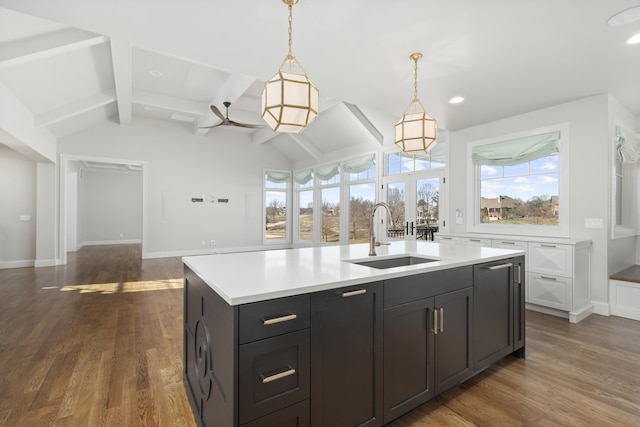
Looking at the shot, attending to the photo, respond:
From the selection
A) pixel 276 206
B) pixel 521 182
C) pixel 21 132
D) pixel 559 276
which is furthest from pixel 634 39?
pixel 276 206

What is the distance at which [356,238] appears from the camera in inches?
293

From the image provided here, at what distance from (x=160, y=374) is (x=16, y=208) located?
645cm

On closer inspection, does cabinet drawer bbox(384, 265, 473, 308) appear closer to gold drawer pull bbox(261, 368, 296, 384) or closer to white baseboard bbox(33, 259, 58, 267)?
gold drawer pull bbox(261, 368, 296, 384)

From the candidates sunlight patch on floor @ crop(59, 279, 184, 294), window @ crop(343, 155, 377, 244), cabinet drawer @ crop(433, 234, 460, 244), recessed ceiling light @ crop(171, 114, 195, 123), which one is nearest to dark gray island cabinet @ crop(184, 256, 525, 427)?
cabinet drawer @ crop(433, 234, 460, 244)

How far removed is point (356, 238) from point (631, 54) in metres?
5.49

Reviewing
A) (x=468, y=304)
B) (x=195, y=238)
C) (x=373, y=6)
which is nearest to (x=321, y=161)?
(x=195, y=238)

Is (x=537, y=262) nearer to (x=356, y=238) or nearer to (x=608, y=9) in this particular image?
(x=608, y=9)

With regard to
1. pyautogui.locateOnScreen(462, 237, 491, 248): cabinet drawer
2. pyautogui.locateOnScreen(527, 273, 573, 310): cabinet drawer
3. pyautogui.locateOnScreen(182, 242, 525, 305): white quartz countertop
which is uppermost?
pyautogui.locateOnScreen(182, 242, 525, 305): white quartz countertop

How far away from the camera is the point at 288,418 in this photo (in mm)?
1219

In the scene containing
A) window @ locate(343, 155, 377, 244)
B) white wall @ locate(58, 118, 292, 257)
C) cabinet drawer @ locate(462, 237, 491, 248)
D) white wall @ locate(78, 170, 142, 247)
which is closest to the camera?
cabinet drawer @ locate(462, 237, 491, 248)

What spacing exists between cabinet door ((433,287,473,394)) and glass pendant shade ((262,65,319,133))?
1.39 m

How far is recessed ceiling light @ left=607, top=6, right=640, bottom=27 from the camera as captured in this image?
2.10 meters

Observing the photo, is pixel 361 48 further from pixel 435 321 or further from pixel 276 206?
pixel 276 206

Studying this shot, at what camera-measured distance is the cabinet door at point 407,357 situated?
5.13 feet
